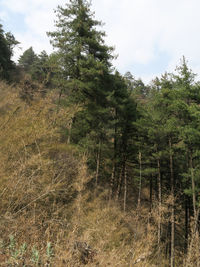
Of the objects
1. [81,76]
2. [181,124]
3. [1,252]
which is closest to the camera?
[1,252]

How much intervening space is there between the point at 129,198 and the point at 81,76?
14.4 metres

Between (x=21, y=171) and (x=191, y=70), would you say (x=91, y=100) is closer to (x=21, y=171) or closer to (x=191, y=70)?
(x=191, y=70)

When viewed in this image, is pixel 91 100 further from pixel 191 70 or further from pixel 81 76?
pixel 191 70

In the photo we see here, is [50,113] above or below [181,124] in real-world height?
below

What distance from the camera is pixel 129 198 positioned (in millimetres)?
18859

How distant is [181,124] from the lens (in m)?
12.0

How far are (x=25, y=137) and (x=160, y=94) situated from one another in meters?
11.9

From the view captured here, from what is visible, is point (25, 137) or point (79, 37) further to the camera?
point (79, 37)

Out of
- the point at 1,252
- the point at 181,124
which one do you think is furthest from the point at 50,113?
the point at 181,124

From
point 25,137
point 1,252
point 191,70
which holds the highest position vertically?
point 191,70

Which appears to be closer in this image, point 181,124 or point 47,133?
point 47,133

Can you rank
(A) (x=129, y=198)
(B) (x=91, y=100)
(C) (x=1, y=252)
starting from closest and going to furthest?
1. (C) (x=1, y=252)
2. (B) (x=91, y=100)
3. (A) (x=129, y=198)

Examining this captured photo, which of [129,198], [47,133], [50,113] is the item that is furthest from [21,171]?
[129,198]

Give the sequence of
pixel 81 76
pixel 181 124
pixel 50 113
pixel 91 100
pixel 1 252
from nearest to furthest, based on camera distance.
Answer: pixel 1 252
pixel 50 113
pixel 181 124
pixel 81 76
pixel 91 100
